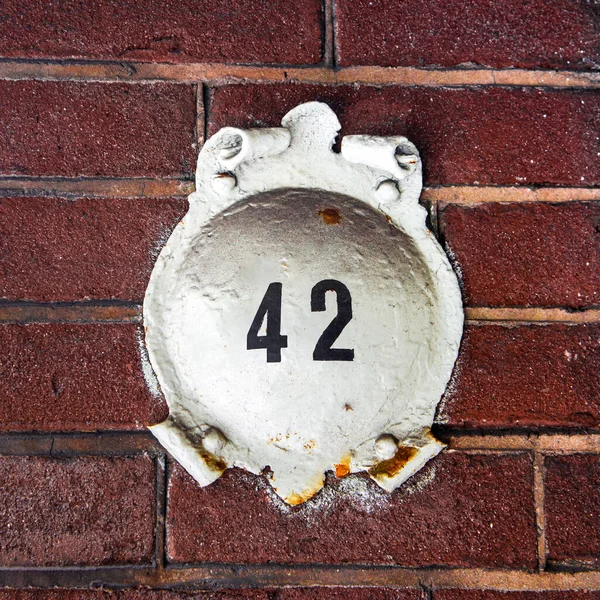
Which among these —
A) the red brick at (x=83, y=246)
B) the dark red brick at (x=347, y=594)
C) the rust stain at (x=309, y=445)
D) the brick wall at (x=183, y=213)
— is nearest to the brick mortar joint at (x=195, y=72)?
the brick wall at (x=183, y=213)

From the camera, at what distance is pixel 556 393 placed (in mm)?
577

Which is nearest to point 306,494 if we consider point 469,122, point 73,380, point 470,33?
point 73,380

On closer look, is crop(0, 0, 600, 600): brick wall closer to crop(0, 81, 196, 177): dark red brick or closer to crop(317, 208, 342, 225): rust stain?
crop(0, 81, 196, 177): dark red brick

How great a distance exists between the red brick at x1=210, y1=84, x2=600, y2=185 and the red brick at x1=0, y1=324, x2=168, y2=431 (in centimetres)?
29

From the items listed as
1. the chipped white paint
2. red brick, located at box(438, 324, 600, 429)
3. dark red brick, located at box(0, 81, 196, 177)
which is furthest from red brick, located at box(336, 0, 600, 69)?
red brick, located at box(438, 324, 600, 429)

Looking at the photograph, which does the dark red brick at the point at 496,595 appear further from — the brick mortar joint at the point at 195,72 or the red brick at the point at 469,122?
the brick mortar joint at the point at 195,72

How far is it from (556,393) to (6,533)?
653 millimetres

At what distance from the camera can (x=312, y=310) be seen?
0.50 metres

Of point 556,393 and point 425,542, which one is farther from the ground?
point 556,393

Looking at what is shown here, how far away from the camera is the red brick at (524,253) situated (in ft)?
1.92

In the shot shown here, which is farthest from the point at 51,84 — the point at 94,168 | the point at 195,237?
the point at 195,237

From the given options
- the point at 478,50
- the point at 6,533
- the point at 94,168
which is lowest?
the point at 6,533

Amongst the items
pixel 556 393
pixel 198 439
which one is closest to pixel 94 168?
pixel 198 439

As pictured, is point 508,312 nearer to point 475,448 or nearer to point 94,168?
point 475,448
